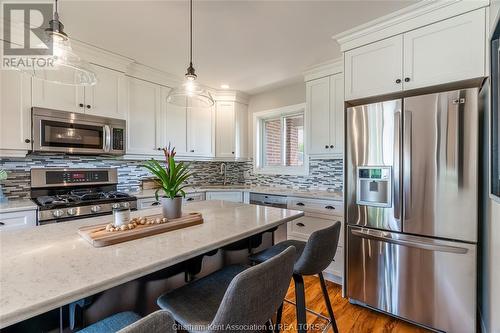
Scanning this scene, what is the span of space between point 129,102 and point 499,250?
345 centimetres

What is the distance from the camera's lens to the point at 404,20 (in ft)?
6.24

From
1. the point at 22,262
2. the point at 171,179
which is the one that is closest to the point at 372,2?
the point at 171,179

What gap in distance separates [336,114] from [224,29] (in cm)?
154

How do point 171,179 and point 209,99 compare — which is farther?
point 209,99

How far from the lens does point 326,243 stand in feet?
4.26

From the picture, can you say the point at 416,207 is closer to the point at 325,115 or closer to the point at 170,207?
the point at 325,115

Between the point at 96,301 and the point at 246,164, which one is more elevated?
the point at 246,164

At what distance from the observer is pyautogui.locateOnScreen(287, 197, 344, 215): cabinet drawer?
2520mm

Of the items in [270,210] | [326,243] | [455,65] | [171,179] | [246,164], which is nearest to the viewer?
[326,243]

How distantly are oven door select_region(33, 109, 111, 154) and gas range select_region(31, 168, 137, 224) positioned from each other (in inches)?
14.8

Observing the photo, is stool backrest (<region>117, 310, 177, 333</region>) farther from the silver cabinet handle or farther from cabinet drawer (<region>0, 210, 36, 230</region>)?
the silver cabinet handle

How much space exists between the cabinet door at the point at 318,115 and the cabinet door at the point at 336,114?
0.16 feet

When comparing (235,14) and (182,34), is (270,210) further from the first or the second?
(182,34)

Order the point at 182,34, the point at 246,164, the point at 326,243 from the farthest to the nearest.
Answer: the point at 246,164 → the point at 182,34 → the point at 326,243
